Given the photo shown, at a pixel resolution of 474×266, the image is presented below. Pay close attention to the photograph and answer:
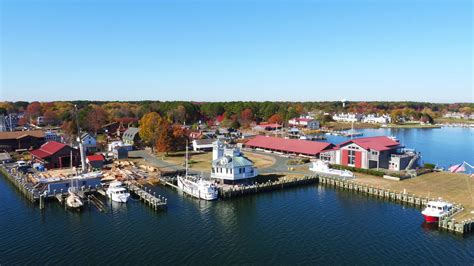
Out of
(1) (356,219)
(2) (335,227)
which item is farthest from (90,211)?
(1) (356,219)

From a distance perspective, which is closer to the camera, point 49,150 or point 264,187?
point 264,187

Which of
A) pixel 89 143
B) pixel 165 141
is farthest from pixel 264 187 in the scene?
pixel 89 143

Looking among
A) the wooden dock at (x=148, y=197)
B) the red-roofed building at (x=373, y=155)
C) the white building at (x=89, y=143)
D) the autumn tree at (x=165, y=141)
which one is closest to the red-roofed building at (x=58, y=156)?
the white building at (x=89, y=143)

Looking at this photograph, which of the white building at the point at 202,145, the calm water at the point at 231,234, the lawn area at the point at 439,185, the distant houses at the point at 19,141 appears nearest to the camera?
the calm water at the point at 231,234

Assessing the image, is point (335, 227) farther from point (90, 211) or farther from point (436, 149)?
point (436, 149)

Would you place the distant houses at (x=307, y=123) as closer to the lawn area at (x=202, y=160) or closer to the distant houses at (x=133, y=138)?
the lawn area at (x=202, y=160)

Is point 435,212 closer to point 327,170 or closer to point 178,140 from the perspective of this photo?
point 327,170
